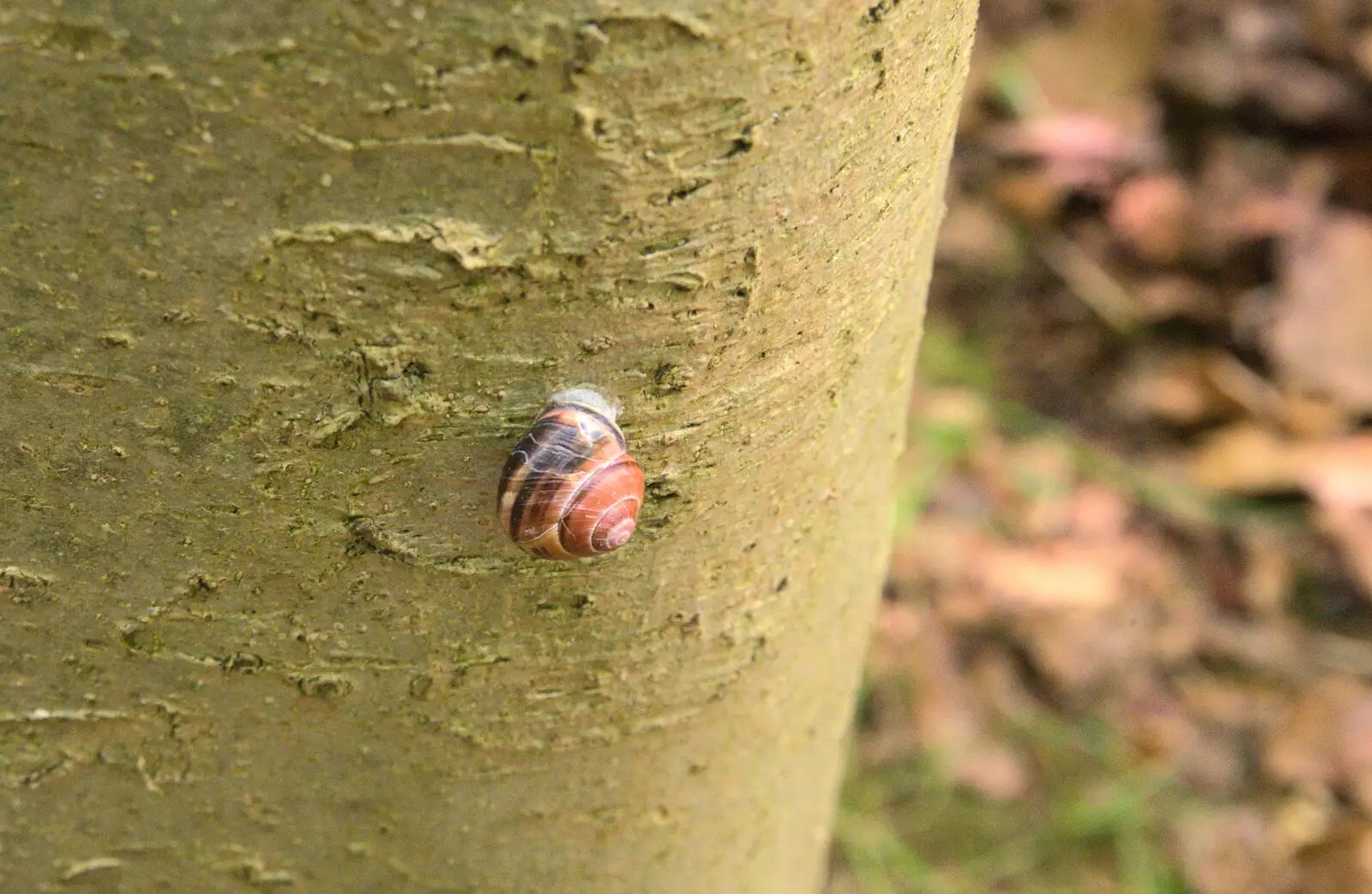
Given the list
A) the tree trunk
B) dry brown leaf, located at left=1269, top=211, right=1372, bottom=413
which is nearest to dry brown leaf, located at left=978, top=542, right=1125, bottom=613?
dry brown leaf, located at left=1269, top=211, right=1372, bottom=413

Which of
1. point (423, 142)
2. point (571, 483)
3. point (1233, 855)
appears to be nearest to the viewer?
point (423, 142)

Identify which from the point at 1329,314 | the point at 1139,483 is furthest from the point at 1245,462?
the point at 1329,314

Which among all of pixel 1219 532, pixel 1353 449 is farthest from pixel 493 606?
pixel 1353 449

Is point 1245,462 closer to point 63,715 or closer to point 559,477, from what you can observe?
point 559,477

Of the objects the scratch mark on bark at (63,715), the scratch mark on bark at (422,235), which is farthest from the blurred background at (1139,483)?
the scratch mark on bark at (422,235)

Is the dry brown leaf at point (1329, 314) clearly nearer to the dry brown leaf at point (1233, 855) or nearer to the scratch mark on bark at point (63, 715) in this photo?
the dry brown leaf at point (1233, 855)

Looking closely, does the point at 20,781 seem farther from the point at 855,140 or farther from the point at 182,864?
the point at 855,140
